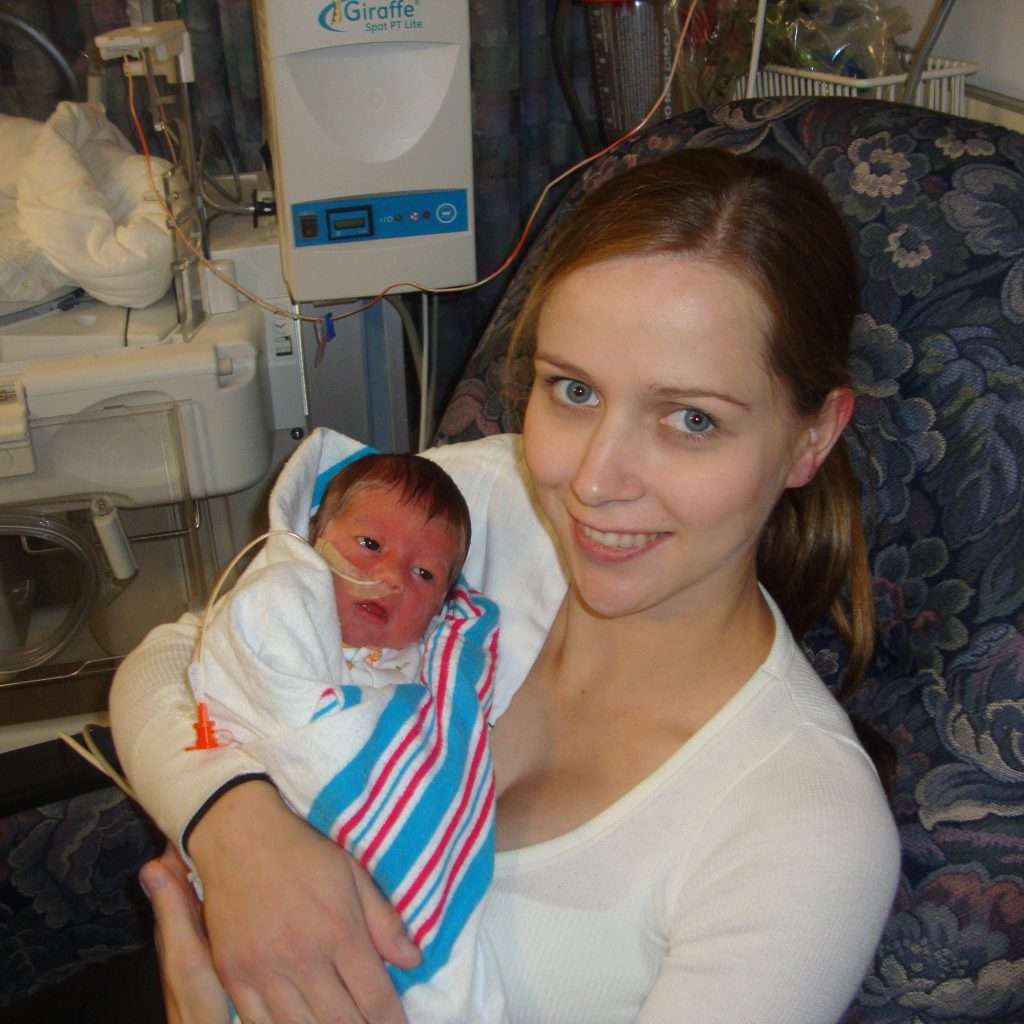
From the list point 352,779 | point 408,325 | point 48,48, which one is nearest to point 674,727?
point 352,779

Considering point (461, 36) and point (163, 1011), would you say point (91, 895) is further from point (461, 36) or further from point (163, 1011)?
point (461, 36)

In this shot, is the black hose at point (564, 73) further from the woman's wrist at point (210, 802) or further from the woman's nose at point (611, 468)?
the woman's wrist at point (210, 802)

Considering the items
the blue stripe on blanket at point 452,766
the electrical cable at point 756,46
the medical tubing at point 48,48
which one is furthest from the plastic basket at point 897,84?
the medical tubing at point 48,48

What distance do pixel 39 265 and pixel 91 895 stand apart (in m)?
0.92

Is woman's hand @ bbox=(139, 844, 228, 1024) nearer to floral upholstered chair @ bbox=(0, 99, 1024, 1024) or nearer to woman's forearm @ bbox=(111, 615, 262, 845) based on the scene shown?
woman's forearm @ bbox=(111, 615, 262, 845)

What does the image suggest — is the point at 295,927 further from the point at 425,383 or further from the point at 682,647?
the point at 425,383

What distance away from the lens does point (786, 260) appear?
0.90m

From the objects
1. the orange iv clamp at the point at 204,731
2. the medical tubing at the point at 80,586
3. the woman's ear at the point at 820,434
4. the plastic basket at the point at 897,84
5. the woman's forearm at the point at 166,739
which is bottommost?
the medical tubing at the point at 80,586

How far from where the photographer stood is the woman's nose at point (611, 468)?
2.90ft

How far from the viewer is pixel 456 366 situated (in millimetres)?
2740

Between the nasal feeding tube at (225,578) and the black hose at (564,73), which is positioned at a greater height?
the black hose at (564,73)

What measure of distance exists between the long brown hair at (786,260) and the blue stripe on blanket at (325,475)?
12.5 inches

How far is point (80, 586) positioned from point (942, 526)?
44.7 inches

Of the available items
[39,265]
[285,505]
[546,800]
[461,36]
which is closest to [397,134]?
[461,36]
